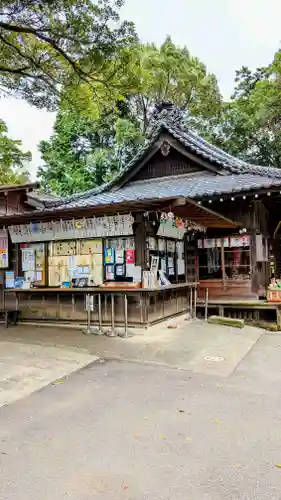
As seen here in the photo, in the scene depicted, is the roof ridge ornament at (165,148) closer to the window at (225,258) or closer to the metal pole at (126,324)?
the window at (225,258)

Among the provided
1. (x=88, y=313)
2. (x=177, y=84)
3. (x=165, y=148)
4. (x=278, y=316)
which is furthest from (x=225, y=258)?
(x=177, y=84)

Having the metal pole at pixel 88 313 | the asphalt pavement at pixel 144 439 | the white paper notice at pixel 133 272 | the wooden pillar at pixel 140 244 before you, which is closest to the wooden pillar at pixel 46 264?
the metal pole at pixel 88 313

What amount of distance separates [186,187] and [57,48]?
243 inches

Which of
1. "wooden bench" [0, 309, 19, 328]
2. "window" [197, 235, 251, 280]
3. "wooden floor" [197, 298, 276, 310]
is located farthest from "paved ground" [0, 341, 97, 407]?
"window" [197, 235, 251, 280]

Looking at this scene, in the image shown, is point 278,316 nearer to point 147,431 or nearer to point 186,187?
point 186,187

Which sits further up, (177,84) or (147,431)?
(177,84)

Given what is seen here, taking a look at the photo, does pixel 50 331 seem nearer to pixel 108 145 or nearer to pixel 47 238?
pixel 47 238

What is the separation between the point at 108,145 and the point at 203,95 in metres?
8.65

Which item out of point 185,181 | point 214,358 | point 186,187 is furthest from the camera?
point 185,181

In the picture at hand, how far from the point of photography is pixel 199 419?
4.15 m

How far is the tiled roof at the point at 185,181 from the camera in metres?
11.6

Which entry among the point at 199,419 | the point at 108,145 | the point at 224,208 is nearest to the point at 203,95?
the point at 108,145

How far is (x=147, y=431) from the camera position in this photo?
12.5 ft

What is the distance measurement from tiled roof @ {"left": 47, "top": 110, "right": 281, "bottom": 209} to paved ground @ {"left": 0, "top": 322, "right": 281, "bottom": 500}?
19.5ft
